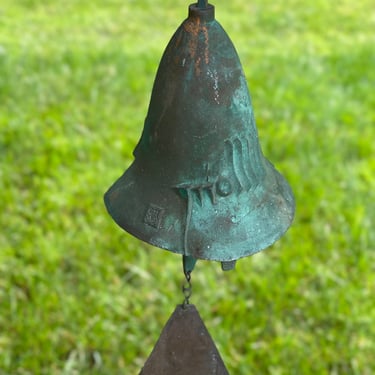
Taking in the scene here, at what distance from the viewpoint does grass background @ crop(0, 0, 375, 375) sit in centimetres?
363

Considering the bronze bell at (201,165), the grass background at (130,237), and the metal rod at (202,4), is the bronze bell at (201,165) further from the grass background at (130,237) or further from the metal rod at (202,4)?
the grass background at (130,237)

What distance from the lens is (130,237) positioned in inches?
166

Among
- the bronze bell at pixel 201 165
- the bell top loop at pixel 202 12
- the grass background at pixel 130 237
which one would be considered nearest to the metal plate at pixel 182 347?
the bronze bell at pixel 201 165

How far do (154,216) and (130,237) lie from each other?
2.44m

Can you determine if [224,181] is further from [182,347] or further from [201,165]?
[182,347]

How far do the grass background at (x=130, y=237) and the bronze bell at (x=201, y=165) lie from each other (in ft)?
6.07

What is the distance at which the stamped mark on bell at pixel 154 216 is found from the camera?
70.9 inches

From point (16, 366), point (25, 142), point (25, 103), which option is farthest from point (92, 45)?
point (16, 366)

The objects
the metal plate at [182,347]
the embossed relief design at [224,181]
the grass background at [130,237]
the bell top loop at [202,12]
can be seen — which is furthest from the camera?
the grass background at [130,237]

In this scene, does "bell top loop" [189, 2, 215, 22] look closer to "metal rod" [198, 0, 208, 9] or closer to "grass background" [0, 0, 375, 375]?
"metal rod" [198, 0, 208, 9]

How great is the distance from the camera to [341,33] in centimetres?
658

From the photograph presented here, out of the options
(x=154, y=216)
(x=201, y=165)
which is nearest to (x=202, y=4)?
(x=201, y=165)

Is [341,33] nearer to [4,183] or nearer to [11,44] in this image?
[11,44]

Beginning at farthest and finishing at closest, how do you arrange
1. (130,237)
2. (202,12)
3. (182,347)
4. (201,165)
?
1. (130,237)
2. (182,347)
3. (201,165)
4. (202,12)
